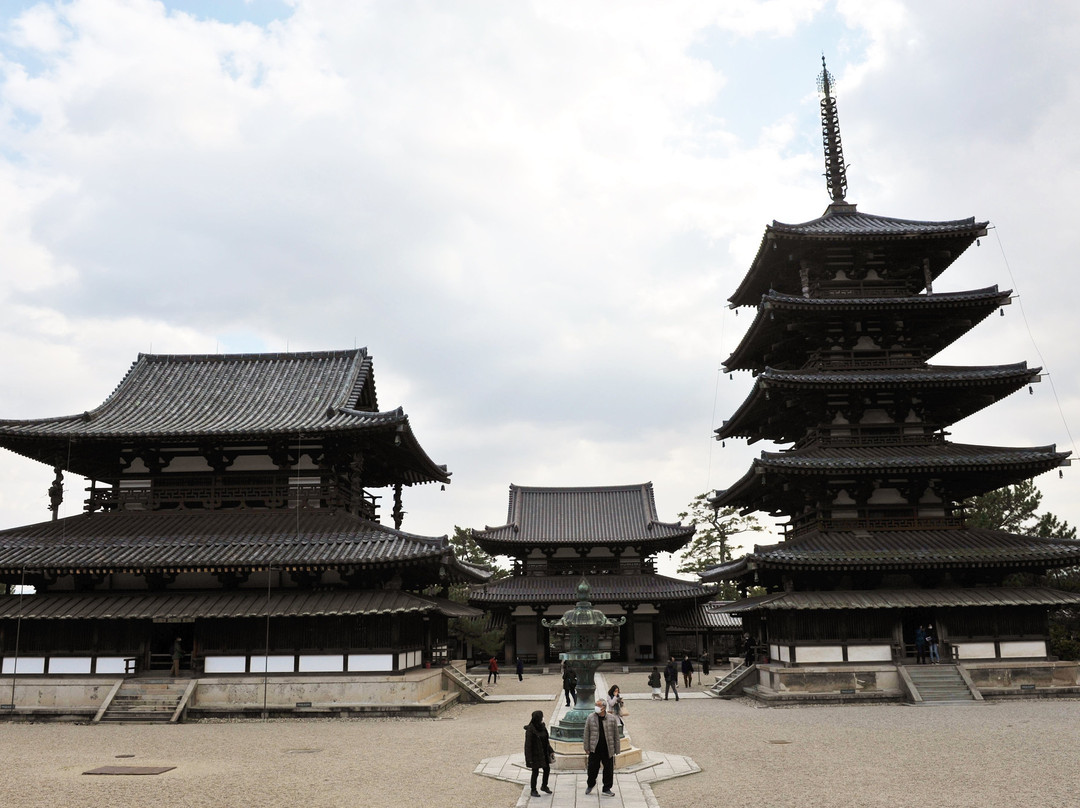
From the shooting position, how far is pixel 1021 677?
28.4 meters

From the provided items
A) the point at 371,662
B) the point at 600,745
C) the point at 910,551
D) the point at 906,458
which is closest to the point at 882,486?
the point at 906,458

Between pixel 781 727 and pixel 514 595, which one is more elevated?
pixel 514 595

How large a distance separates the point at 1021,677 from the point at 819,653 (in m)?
7.19

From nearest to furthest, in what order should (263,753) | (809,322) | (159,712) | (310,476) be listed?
(263,753) → (159,712) → (310,476) → (809,322)

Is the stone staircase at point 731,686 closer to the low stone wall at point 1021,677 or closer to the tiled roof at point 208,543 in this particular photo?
the low stone wall at point 1021,677

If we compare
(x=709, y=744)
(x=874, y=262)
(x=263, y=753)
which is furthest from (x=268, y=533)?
(x=874, y=262)

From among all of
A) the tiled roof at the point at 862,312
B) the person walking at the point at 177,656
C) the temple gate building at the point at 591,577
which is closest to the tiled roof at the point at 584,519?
the temple gate building at the point at 591,577

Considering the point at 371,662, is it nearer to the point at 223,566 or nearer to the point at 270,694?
the point at 270,694

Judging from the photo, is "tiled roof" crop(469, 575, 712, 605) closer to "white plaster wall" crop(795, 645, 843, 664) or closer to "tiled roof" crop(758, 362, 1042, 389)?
"white plaster wall" crop(795, 645, 843, 664)

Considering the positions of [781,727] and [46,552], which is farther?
[46,552]

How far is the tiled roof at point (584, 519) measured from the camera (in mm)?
52938

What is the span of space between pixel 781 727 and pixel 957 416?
60.1ft

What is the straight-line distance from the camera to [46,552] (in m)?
27.4

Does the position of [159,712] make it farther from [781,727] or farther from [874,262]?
[874,262]
